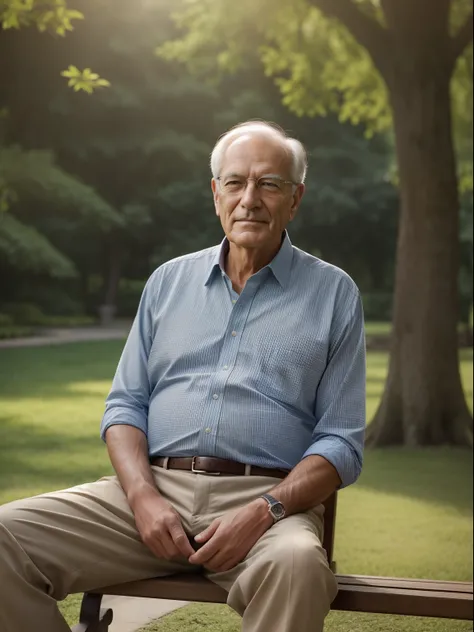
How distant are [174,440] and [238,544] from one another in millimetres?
329

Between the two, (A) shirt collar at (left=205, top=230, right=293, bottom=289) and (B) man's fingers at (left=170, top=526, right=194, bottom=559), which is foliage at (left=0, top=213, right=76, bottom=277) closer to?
(A) shirt collar at (left=205, top=230, right=293, bottom=289)

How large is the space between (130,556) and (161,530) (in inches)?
4.2

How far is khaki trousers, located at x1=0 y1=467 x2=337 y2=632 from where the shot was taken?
5.79 ft

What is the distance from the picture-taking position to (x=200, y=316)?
2229 millimetres

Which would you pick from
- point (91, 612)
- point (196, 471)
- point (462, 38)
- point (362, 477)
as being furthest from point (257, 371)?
point (462, 38)

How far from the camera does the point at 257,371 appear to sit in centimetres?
213

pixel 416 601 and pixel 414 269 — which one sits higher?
pixel 414 269

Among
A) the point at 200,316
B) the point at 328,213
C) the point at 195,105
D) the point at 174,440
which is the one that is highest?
the point at 195,105

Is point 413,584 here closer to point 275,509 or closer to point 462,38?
point 275,509

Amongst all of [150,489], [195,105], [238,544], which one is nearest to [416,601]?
[238,544]

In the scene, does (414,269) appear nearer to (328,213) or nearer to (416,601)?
(328,213)

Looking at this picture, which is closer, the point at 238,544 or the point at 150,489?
the point at 238,544

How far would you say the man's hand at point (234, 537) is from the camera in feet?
6.28

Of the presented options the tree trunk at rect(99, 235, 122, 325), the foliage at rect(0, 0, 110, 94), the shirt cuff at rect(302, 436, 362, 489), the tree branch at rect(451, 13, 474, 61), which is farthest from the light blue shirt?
the tree branch at rect(451, 13, 474, 61)
